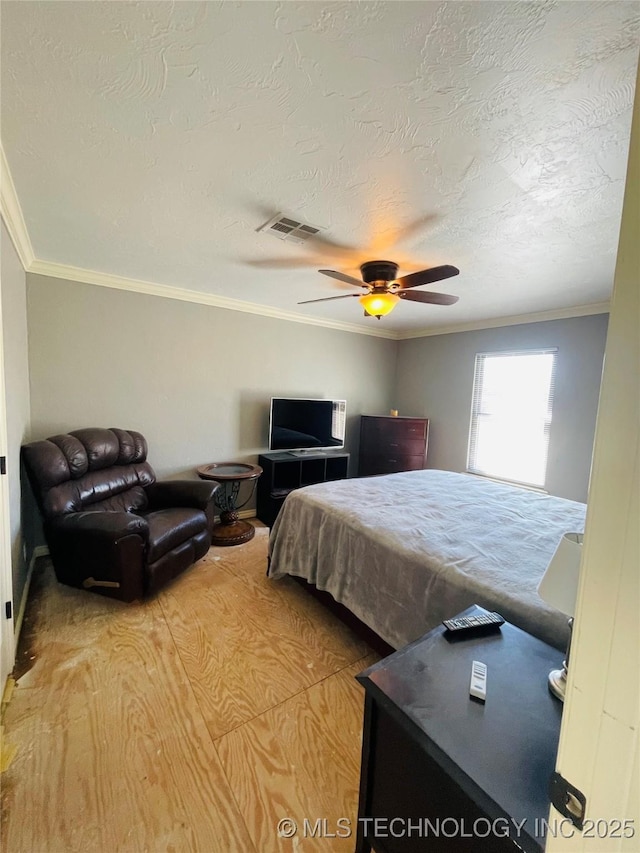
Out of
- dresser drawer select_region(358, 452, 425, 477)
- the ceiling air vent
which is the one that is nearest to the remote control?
the ceiling air vent

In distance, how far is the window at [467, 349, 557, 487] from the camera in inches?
149

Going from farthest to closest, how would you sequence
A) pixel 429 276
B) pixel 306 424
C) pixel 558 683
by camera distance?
pixel 306 424 < pixel 429 276 < pixel 558 683

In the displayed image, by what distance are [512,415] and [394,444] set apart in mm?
1419

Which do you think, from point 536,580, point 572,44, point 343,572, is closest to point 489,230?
point 572,44

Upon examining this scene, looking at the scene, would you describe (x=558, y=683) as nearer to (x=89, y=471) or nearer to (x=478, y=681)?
(x=478, y=681)

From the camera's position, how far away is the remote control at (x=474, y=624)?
123cm

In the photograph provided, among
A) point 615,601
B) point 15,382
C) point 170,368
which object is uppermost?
point 170,368

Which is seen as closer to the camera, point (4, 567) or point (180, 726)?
point (180, 726)

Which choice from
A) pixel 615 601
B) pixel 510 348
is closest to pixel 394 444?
pixel 510 348

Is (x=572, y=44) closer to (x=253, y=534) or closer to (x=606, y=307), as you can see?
(x=606, y=307)

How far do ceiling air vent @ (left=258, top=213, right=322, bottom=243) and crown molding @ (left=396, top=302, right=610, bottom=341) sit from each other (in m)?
2.79

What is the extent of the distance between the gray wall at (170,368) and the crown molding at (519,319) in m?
1.09

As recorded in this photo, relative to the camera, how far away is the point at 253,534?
3.51m

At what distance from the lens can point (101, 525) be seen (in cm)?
218
